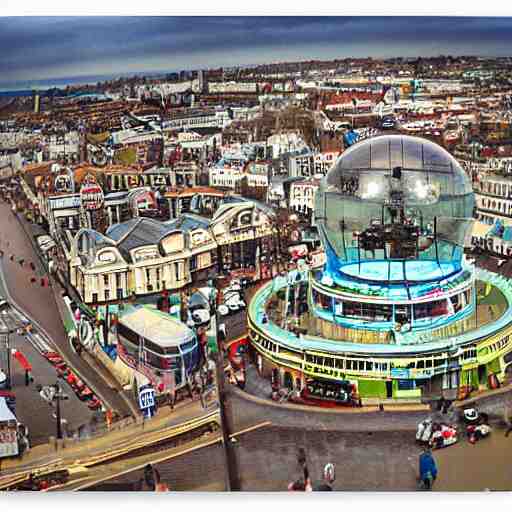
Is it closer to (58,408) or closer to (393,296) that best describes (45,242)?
(58,408)

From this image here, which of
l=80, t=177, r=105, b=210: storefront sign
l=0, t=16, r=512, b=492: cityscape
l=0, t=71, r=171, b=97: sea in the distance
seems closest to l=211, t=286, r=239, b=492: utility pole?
l=0, t=16, r=512, b=492: cityscape

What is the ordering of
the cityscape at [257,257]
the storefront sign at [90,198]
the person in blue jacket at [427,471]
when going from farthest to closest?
the storefront sign at [90,198], the cityscape at [257,257], the person in blue jacket at [427,471]

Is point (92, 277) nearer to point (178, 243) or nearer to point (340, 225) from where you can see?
point (178, 243)

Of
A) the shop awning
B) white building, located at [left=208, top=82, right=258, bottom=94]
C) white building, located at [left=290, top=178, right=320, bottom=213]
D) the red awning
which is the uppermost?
white building, located at [left=208, top=82, right=258, bottom=94]

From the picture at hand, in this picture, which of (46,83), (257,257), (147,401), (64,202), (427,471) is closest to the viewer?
(427,471)

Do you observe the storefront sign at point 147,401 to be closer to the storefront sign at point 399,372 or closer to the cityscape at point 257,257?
the cityscape at point 257,257

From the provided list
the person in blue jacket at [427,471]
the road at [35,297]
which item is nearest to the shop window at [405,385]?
the person in blue jacket at [427,471]

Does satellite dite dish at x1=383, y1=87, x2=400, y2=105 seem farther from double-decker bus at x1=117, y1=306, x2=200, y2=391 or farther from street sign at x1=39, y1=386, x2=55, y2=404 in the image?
street sign at x1=39, y1=386, x2=55, y2=404

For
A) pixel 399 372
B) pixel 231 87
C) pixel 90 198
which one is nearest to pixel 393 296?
pixel 399 372
